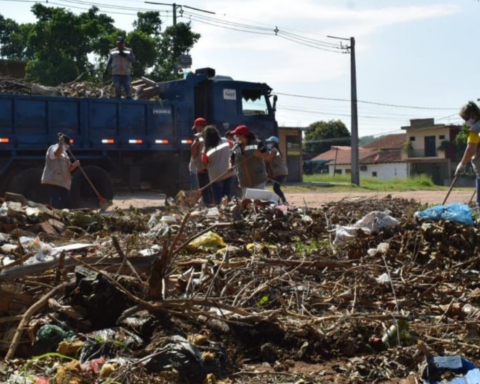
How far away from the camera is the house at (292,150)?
3872cm

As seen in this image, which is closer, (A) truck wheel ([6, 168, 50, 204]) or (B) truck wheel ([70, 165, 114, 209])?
(A) truck wheel ([6, 168, 50, 204])

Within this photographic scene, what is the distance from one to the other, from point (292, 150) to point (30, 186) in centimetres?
2467

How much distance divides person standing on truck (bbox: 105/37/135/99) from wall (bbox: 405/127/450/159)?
178 ft

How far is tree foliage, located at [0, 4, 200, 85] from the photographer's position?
31609mm

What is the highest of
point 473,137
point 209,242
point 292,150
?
point 292,150

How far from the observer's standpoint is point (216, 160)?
1134 cm

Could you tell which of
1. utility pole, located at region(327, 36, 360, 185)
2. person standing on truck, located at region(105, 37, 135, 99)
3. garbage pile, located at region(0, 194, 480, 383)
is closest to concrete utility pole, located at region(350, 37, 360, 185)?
utility pole, located at region(327, 36, 360, 185)

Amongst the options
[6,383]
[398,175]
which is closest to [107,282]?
[6,383]

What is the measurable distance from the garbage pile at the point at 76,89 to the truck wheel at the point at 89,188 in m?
1.96

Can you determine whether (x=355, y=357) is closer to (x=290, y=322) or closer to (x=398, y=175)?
(x=290, y=322)

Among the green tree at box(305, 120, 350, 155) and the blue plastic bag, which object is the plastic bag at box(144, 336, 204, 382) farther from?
the green tree at box(305, 120, 350, 155)

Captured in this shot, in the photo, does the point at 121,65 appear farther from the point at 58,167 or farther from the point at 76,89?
the point at 58,167

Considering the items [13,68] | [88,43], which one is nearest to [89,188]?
[13,68]

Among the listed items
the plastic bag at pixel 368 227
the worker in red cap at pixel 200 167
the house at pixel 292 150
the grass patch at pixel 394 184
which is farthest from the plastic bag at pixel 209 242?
the house at pixel 292 150
